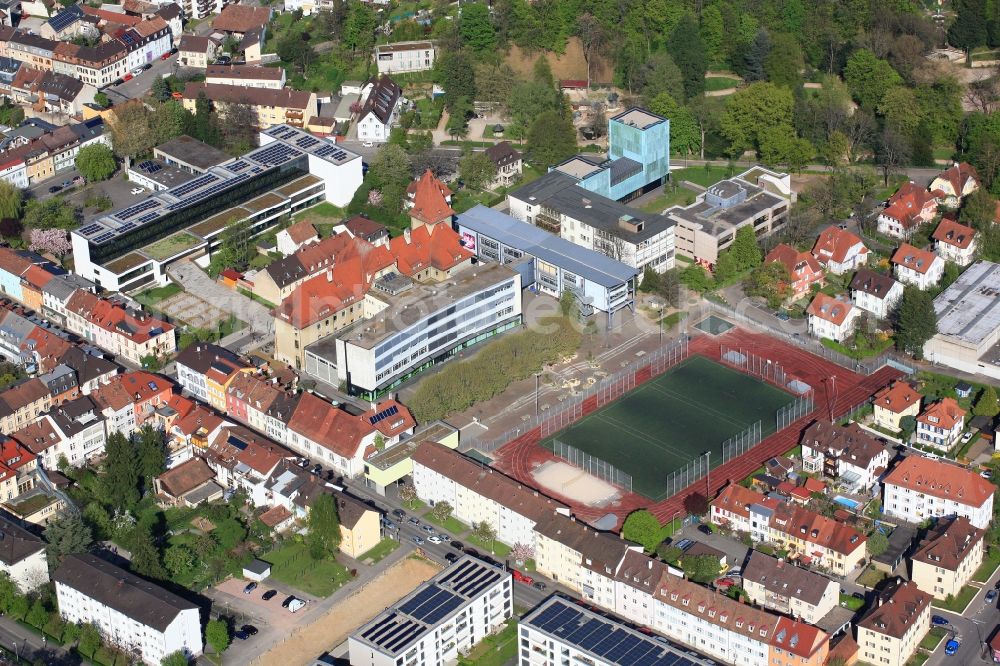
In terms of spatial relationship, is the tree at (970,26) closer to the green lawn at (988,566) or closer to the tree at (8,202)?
the green lawn at (988,566)

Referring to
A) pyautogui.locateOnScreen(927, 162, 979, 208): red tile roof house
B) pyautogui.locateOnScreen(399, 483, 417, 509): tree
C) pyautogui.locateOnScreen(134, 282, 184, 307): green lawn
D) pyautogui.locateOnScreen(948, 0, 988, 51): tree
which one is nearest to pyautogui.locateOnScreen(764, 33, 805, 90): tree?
pyautogui.locateOnScreen(948, 0, 988, 51): tree

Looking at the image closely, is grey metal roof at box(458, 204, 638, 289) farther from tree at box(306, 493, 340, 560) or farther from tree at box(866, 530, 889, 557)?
tree at box(306, 493, 340, 560)

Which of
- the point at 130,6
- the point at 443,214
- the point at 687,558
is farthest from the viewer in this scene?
the point at 130,6

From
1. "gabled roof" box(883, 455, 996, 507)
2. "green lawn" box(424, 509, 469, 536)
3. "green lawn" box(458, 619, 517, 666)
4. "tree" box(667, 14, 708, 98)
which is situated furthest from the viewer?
"tree" box(667, 14, 708, 98)

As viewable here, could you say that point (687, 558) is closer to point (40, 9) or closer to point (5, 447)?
point (5, 447)

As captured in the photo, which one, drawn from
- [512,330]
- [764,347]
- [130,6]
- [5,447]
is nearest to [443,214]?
[512,330]

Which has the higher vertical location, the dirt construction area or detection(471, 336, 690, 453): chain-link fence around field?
detection(471, 336, 690, 453): chain-link fence around field

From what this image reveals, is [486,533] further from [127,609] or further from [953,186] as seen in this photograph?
[953,186]
